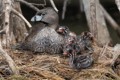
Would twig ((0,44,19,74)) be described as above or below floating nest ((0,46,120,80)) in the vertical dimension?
above

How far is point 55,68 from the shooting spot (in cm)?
786

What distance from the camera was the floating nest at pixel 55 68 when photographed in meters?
7.57

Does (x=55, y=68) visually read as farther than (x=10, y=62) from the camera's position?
Yes

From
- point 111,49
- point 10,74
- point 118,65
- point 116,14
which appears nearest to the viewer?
point 10,74

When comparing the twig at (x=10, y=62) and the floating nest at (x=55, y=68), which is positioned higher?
the twig at (x=10, y=62)

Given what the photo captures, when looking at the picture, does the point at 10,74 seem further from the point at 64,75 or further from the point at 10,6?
the point at 10,6

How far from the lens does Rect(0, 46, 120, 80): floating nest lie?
7570 mm

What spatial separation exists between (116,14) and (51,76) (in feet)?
31.2

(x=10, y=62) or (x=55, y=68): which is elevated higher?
(x=10, y=62)

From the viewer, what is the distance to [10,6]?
8.38m

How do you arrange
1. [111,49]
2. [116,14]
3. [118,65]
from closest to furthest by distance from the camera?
[118,65] → [111,49] → [116,14]

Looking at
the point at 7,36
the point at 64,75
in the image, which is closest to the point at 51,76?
the point at 64,75

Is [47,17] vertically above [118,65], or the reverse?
[47,17]

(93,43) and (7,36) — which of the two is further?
(93,43)
